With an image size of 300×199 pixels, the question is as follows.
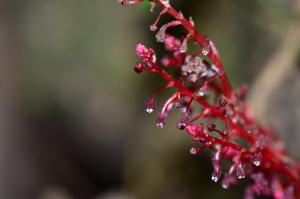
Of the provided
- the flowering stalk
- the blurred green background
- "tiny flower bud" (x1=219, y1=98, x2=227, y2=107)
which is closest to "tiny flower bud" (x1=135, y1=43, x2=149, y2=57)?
the flowering stalk

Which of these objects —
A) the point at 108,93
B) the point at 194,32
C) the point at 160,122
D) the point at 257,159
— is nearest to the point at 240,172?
the point at 257,159

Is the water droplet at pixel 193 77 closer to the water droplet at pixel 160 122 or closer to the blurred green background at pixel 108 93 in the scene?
the water droplet at pixel 160 122

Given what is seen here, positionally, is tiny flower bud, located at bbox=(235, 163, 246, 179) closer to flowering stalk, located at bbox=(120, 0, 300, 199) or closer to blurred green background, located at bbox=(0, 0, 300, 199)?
flowering stalk, located at bbox=(120, 0, 300, 199)

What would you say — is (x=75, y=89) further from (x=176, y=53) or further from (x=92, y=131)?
(x=176, y=53)

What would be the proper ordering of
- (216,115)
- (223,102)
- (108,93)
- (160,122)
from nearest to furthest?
1. (160,122)
2. (223,102)
3. (216,115)
4. (108,93)

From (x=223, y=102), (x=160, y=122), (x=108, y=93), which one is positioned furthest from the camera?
(x=108, y=93)

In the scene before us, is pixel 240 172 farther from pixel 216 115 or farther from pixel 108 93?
pixel 108 93
